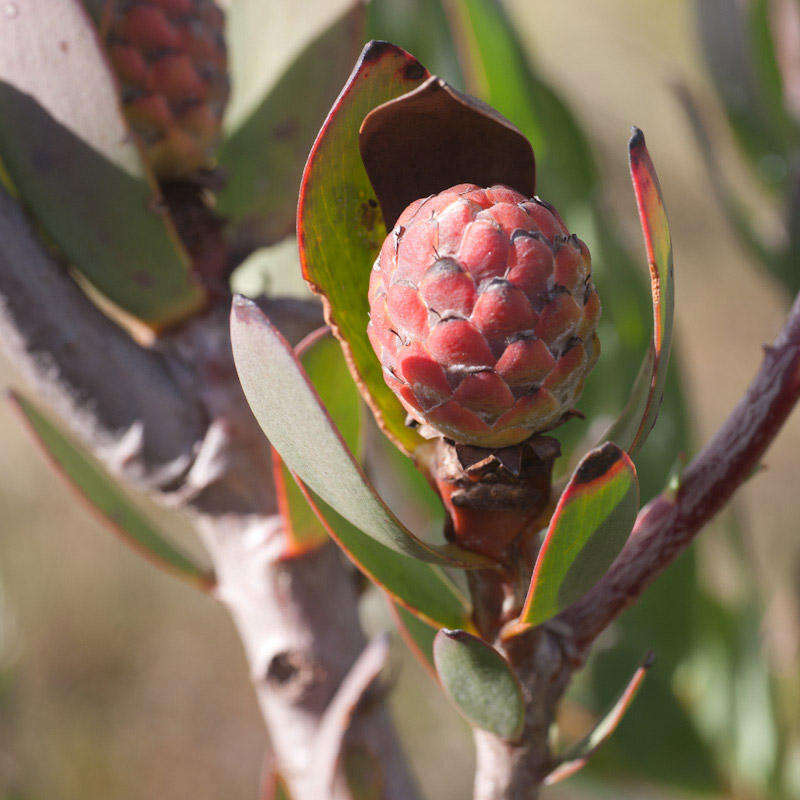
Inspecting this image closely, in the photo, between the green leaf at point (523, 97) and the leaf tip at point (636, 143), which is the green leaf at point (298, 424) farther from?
the green leaf at point (523, 97)

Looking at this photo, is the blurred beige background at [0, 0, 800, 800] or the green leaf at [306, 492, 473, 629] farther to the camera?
the blurred beige background at [0, 0, 800, 800]

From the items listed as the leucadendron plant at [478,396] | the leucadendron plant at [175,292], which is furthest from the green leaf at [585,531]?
the leucadendron plant at [175,292]

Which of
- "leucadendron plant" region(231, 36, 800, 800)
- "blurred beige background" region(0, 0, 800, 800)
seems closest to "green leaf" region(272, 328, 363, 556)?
"leucadendron plant" region(231, 36, 800, 800)

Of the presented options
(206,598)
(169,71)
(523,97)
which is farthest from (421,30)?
(206,598)

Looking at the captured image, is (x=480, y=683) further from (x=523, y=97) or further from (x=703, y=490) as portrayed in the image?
(x=523, y=97)

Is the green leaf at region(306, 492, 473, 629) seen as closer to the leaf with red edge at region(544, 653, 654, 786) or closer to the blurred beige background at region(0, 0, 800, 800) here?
the leaf with red edge at region(544, 653, 654, 786)

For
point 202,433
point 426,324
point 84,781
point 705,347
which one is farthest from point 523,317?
point 705,347

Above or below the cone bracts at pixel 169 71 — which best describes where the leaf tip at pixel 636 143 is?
below
